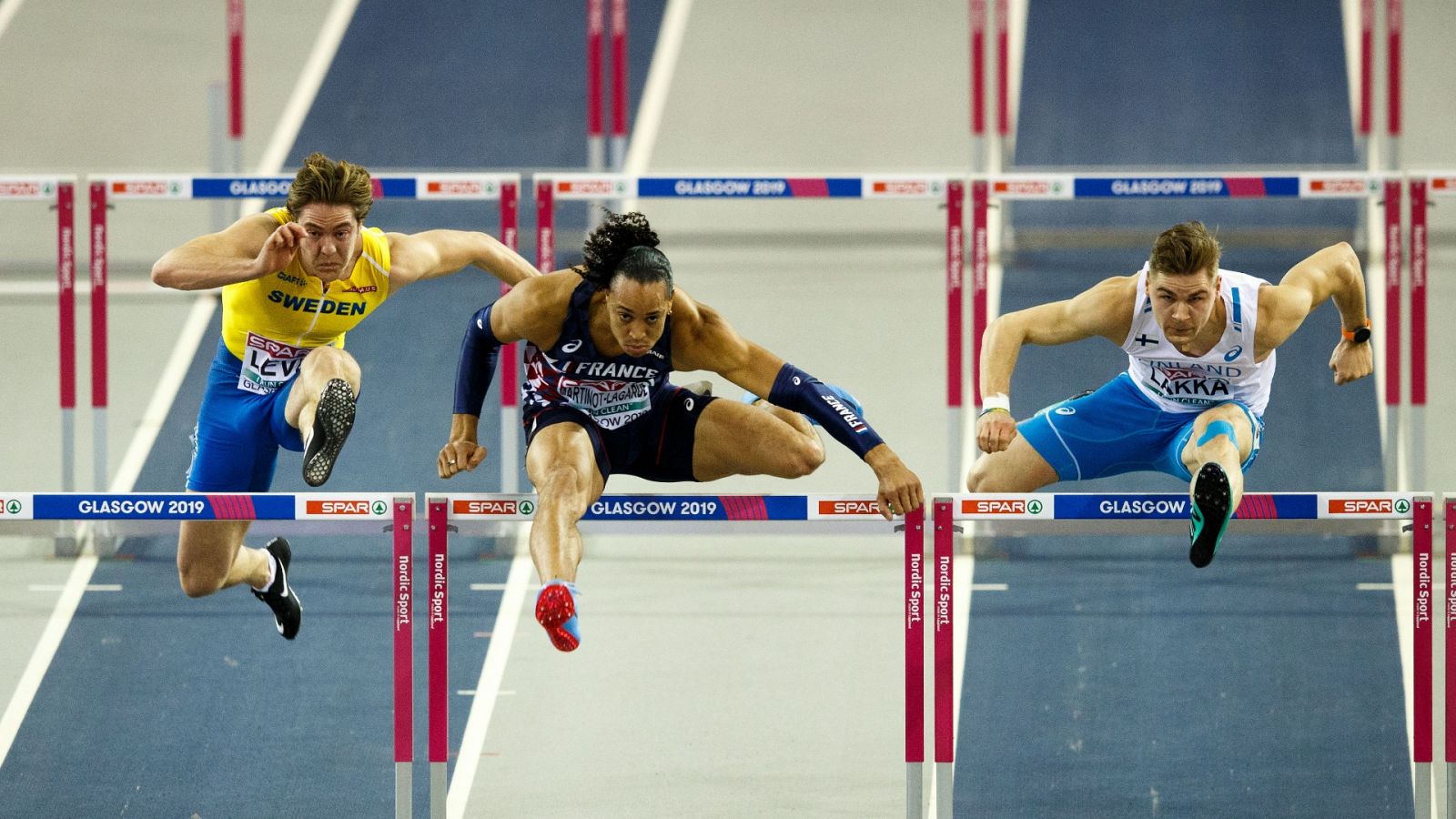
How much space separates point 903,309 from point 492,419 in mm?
1894

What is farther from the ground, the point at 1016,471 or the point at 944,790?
the point at 1016,471

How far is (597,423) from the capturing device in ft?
21.9

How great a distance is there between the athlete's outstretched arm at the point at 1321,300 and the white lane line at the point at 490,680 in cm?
282

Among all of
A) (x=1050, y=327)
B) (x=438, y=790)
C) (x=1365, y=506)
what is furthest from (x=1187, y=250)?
(x=438, y=790)

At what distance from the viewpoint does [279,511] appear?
6078 millimetres

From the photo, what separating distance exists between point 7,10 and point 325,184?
6.62 metres

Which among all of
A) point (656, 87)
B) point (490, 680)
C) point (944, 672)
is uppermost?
point (656, 87)

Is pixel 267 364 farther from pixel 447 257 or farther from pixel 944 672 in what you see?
pixel 944 672

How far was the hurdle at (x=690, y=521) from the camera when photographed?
19.9 feet

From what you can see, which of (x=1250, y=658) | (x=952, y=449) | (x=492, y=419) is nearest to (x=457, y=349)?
(x=492, y=419)

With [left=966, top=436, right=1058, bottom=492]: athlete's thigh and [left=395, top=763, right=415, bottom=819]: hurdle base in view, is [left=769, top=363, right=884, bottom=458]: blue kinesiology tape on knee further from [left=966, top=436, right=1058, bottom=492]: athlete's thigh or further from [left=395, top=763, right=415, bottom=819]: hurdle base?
[left=395, top=763, right=415, bottom=819]: hurdle base

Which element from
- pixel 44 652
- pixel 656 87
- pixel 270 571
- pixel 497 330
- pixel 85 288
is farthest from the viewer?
pixel 656 87

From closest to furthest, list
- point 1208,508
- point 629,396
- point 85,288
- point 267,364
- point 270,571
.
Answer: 1. point 1208,508
2. point 629,396
3. point 267,364
4. point 270,571
5. point 85,288

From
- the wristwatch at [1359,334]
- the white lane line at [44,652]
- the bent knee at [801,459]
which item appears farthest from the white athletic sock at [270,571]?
the wristwatch at [1359,334]
